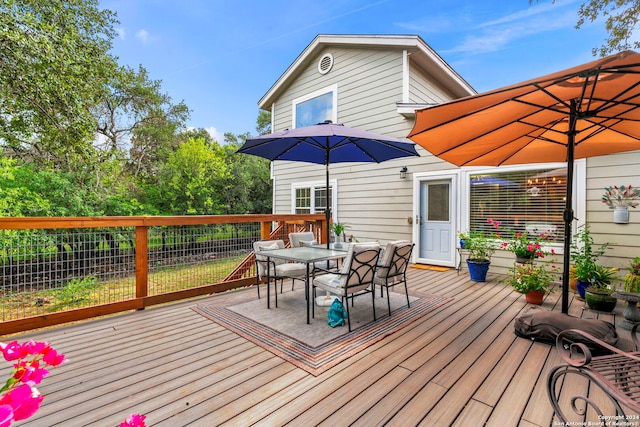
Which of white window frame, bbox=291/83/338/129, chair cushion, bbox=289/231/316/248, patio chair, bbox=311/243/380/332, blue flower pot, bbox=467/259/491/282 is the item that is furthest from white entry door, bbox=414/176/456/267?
patio chair, bbox=311/243/380/332

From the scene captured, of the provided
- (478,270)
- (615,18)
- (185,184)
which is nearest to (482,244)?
(478,270)

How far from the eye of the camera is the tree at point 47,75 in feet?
15.6

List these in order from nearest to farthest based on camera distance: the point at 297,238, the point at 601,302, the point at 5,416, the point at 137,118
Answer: the point at 5,416
the point at 601,302
the point at 297,238
the point at 137,118

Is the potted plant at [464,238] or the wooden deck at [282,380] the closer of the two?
the wooden deck at [282,380]

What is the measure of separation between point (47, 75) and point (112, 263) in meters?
4.25

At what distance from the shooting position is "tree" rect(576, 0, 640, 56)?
675cm

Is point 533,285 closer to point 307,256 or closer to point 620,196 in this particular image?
point 620,196

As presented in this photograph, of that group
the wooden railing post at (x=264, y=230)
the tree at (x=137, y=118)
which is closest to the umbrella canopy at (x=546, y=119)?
the wooden railing post at (x=264, y=230)

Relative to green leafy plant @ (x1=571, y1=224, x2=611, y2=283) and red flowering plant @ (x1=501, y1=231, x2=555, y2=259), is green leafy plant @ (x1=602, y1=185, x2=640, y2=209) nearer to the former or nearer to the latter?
green leafy plant @ (x1=571, y1=224, x2=611, y2=283)

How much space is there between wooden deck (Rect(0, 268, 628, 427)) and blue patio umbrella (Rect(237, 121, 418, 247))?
1921mm

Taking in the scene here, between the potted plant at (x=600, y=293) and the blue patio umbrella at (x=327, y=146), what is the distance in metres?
2.66

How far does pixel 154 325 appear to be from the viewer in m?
3.02

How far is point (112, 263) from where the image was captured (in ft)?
10.5

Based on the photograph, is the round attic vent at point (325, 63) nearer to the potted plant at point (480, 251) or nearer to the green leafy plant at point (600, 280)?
the potted plant at point (480, 251)
